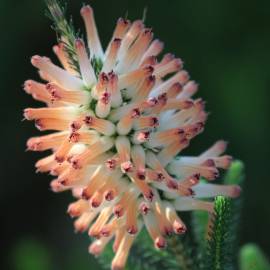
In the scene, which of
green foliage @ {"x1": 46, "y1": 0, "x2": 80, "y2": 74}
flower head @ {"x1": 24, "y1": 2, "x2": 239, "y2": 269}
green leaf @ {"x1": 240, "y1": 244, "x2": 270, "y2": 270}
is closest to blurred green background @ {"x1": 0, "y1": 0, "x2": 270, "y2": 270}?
green leaf @ {"x1": 240, "y1": 244, "x2": 270, "y2": 270}

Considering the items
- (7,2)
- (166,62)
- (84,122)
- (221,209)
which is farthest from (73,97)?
(7,2)

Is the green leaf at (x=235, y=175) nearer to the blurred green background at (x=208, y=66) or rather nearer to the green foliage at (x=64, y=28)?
the green foliage at (x=64, y=28)

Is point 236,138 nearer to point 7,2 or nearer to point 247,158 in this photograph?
point 247,158

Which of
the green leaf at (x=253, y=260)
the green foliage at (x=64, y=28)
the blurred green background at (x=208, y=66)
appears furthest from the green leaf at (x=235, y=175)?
the blurred green background at (x=208, y=66)

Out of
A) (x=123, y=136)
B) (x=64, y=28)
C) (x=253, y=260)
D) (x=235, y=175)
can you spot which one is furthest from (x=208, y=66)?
(x=64, y=28)

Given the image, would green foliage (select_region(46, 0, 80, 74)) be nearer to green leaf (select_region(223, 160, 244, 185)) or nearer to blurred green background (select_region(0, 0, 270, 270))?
green leaf (select_region(223, 160, 244, 185))
